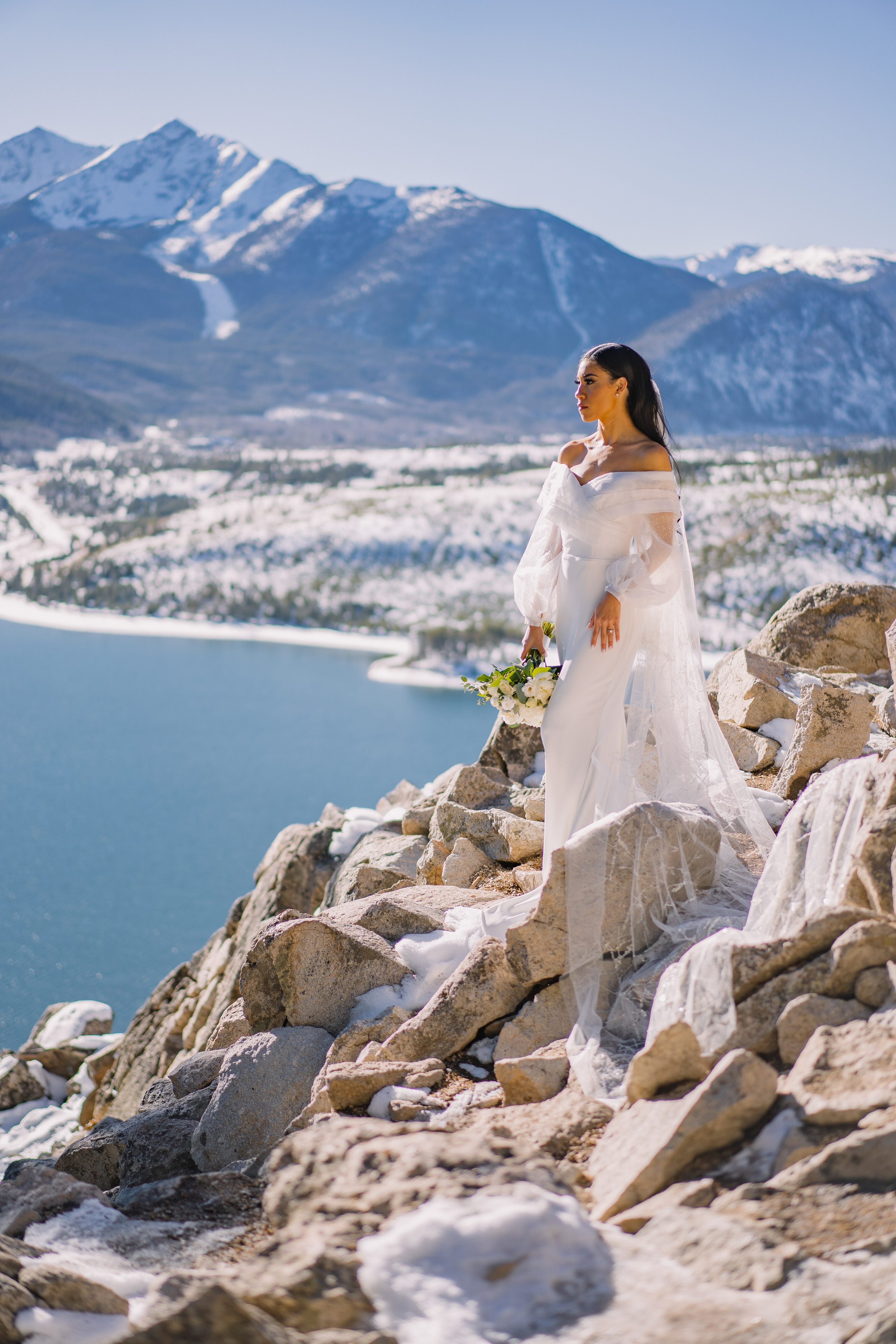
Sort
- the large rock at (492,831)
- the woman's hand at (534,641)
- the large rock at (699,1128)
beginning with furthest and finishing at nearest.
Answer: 1. the large rock at (492,831)
2. the woman's hand at (534,641)
3. the large rock at (699,1128)

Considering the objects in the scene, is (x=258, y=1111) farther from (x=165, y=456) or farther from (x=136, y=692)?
(x=165, y=456)

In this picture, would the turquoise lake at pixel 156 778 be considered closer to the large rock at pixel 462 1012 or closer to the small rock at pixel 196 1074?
the small rock at pixel 196 1074

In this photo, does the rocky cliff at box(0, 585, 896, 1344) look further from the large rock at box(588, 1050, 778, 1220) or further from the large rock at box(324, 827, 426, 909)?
the large rock at box(324, 827, 426, 909)

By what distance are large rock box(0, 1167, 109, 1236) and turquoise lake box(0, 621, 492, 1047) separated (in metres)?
17.9

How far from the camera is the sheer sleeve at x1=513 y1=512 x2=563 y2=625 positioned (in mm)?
5078

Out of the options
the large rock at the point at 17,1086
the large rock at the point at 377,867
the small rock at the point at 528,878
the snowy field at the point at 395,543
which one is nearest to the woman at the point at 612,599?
the small rock at the point at 528,878

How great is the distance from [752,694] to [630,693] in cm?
264

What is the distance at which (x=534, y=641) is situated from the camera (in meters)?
5.03

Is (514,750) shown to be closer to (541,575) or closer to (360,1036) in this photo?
(541,575)

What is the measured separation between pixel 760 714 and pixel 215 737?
41883 mm

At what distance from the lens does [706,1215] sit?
2344 mm

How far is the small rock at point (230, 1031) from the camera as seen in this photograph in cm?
553

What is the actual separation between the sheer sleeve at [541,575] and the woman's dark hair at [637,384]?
628 mm

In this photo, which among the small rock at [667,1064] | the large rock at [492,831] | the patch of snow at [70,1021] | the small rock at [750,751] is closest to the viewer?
the small rock at [667,1064]
